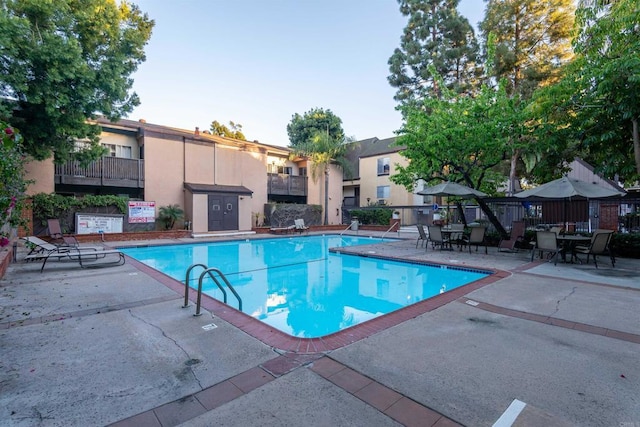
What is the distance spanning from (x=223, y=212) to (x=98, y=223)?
6.32 metres

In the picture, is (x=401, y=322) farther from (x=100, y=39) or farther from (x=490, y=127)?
(x=100, y=39)

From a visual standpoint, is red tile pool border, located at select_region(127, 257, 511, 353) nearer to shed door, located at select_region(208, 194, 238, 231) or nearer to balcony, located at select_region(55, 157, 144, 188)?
shed door, located at select_region(208, 194, 238, 231)

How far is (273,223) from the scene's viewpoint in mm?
21953

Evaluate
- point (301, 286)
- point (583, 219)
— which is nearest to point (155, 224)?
point (301, 286)

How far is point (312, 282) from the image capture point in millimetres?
8672

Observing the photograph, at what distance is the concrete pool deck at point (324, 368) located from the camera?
2375 mm

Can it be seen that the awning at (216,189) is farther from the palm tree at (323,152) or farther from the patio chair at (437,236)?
the patio chair at (437,236)

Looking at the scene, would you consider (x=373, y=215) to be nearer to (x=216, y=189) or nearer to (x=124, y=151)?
(x=216, y=189)

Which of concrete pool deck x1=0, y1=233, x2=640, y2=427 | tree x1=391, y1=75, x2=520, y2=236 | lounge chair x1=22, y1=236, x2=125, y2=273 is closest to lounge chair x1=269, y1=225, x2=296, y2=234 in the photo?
tree x1=391, y1=75, x2=520, y2=236

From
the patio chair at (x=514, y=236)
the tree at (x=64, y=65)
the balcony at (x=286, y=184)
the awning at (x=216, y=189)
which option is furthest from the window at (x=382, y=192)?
the tree at (x=64, y=65)

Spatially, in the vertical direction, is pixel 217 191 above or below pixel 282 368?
above

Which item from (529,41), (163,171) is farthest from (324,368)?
(529,41)

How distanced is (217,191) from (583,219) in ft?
59.1

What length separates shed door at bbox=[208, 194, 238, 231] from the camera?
61.2ft
